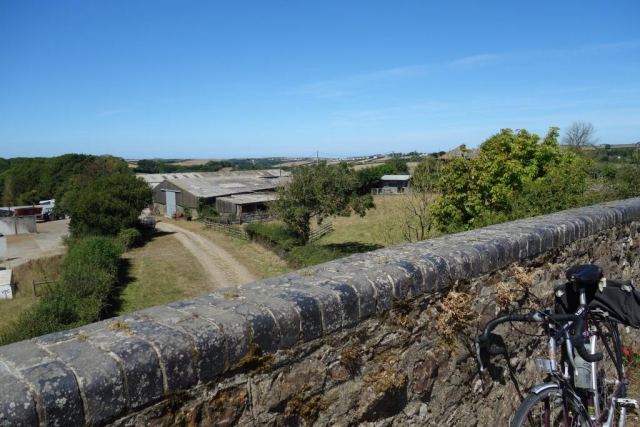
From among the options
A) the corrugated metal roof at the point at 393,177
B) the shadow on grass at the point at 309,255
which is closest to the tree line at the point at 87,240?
the shadow on grass at the point at 309,255

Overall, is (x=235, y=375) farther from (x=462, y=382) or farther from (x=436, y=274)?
(x=462, y=382)

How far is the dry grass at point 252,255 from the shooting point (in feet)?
86.5

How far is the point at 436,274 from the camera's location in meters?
3.16

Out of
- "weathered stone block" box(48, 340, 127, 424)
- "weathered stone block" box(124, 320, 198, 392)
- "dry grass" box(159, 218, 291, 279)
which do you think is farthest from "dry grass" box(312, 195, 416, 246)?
"weathered stone block" box(48, 340, 127, 424)

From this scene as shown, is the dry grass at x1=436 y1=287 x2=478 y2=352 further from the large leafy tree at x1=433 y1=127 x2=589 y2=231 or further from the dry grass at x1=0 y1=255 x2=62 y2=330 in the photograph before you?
the dry grass at x1=0 y1=255 x2=62 y2=330

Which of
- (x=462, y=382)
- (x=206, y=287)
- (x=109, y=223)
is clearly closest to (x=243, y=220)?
(x=109, y=223)

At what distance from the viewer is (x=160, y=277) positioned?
26172 mm

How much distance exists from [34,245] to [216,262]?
1701cm

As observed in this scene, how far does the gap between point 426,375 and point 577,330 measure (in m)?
0.98

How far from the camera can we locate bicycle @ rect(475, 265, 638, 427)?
277 centimetres

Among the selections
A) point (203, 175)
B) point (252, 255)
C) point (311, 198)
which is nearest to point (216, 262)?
point (252, 255)

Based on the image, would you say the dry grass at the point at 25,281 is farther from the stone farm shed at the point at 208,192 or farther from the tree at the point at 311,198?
the stone farm shed at the point at 208,192

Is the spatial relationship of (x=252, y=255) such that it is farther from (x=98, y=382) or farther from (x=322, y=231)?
(x=98, y=382)

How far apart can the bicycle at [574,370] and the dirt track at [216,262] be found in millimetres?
17863
